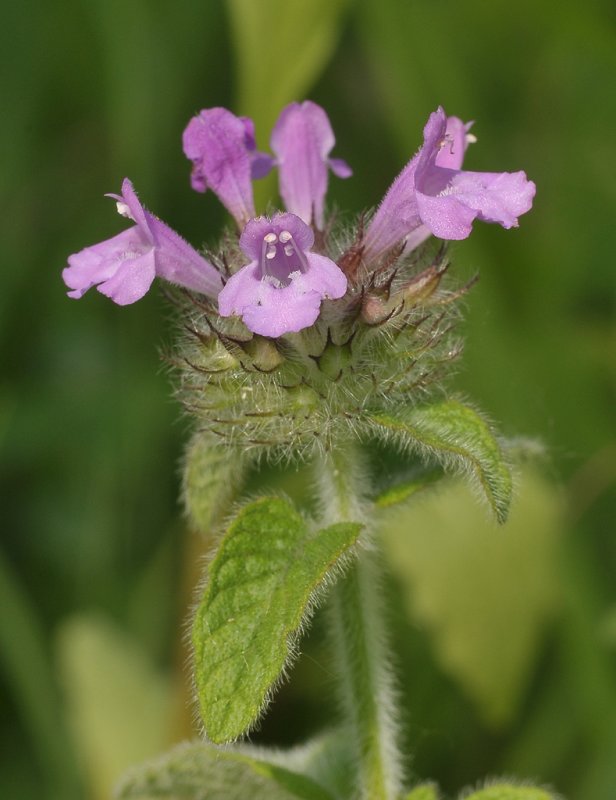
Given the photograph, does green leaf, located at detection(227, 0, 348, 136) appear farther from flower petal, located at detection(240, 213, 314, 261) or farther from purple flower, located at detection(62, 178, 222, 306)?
flower petal, located at detection(240, 213, 314, 261)

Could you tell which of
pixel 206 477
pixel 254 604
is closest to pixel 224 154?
pixel 206 477

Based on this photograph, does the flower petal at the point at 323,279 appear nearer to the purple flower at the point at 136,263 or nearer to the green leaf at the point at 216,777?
the purple flower at the point at 136,263

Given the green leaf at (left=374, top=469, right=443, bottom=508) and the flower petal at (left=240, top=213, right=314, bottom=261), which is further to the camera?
the green leaf at (left=374, top=469, right=443, bottom=508)

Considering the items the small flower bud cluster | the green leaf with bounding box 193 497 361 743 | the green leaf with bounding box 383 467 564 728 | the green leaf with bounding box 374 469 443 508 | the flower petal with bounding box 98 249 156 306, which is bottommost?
the green leaf with bounding box 383 467 564 728

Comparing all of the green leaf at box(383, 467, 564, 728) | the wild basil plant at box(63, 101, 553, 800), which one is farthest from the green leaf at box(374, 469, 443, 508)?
the green leaf at box(383, 467, 564, 728)

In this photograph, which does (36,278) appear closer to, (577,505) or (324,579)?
(577,505)

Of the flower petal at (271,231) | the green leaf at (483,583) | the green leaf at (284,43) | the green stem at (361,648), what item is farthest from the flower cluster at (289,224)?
the green leaf at (483,583)
